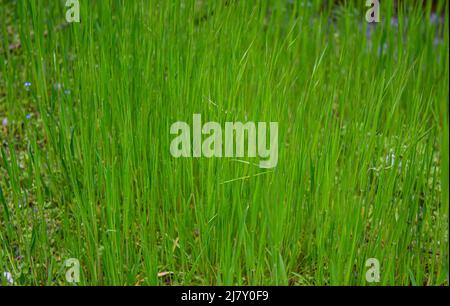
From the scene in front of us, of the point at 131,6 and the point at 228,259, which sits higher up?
the point at 131,6

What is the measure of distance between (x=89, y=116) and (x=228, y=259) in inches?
25.0

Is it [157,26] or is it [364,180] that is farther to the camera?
[157,26]

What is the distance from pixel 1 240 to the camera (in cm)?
184

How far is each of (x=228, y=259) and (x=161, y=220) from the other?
1.19 ft

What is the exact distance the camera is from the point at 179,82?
176 cm

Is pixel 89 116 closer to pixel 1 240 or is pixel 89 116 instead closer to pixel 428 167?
pixel 1 240
